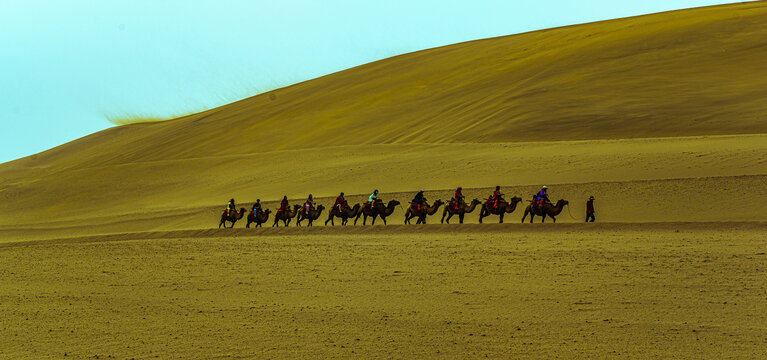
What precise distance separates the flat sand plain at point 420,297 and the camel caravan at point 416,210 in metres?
0.99

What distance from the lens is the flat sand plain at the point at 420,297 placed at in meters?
12.0

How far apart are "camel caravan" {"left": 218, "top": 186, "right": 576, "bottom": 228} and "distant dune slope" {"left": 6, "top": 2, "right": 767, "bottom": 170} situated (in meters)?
11.8

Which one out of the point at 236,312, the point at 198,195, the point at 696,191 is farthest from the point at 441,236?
the point at 198,195

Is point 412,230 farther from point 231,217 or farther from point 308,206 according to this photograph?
point 231,217

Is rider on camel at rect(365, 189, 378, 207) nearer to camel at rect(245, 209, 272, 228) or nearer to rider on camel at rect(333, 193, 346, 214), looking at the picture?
rider on camel at rect(333, 193, 346, 214)

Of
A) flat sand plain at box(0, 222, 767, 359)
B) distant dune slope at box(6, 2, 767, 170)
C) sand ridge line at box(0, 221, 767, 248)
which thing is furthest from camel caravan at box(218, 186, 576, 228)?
distant dune slope at box(6, 2, 767, 170)

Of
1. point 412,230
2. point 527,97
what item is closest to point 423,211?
point 412,230

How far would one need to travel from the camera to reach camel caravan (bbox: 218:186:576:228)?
24609 millimetres

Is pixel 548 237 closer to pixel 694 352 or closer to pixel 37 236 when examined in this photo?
pixel 694 352

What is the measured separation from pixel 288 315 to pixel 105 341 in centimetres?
284

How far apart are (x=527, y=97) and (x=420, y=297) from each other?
2998 centimetres

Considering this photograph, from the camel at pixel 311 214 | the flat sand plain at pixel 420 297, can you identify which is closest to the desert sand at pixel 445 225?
the flat sand plain at pixel 420 297

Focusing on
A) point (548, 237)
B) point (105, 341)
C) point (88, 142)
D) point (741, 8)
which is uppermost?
point (741, 8)

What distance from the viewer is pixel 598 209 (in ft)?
85.6
